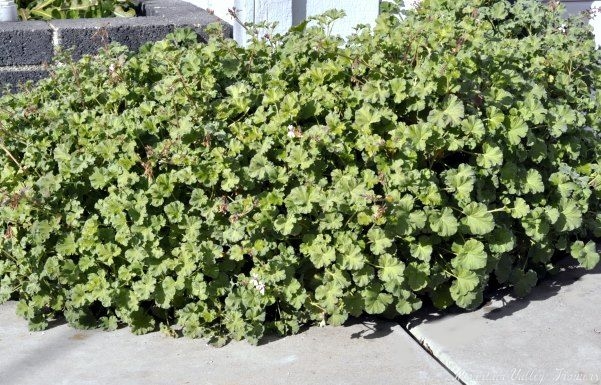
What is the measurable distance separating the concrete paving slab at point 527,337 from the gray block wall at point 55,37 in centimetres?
224

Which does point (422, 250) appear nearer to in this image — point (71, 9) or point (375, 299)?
point (375, 299)

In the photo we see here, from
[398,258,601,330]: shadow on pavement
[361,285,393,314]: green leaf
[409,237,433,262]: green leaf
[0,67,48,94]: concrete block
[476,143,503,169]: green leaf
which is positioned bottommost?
[398,258,601,330]: shadow on pavement

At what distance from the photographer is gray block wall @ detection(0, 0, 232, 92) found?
17.0ft

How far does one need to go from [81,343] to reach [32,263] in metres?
0.41

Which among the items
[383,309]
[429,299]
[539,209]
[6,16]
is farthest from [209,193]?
[6,16]

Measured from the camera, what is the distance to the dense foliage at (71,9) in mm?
5965

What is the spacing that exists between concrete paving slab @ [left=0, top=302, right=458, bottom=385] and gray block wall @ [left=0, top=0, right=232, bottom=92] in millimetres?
1780

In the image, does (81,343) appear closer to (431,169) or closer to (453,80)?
(431,169)

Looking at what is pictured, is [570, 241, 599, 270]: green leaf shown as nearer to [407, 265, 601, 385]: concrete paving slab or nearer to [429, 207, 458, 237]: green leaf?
[407, 265, 601, 385]: concrete paving slab

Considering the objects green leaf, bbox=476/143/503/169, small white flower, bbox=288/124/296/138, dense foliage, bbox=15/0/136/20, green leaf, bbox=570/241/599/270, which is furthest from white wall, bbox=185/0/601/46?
green leaf, bbox=570/241/599/270

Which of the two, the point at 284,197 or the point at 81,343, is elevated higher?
the point at 284,197

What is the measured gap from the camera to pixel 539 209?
4070 mm

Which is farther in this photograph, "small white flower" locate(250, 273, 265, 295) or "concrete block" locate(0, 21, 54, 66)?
"concrete block" locate(0, 21, 54, 66)

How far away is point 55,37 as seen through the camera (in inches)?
205
